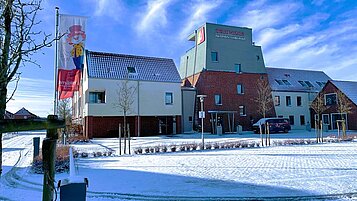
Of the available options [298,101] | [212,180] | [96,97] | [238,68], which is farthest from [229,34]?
[212,180]

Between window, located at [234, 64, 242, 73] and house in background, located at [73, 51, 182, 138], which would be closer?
house in background, located at [73, 51, 182, 138]

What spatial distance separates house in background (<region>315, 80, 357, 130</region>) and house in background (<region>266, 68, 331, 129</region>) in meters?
2.56

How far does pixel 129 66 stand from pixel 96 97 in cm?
478

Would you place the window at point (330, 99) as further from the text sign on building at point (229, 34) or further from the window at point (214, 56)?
the window at point (214, 56)

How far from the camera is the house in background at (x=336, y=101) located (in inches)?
1441

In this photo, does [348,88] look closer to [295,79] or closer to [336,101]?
[336,101]

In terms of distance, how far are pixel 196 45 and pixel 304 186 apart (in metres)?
32.3

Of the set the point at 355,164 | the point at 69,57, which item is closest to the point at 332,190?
the point at 355,164

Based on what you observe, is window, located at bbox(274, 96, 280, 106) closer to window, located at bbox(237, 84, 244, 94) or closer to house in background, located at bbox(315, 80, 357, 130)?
window, located at bbox(237, 84, 244, 94)

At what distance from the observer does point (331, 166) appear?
9.73 m

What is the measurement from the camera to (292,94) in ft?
136

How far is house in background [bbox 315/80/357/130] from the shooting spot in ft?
120

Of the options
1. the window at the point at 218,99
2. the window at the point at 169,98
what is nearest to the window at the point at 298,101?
the window at the point at 218,99

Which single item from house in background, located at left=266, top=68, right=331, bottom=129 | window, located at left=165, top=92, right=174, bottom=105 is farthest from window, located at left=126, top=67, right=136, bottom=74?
house in background, located at left=266, top=68, right=331, bottom=129
